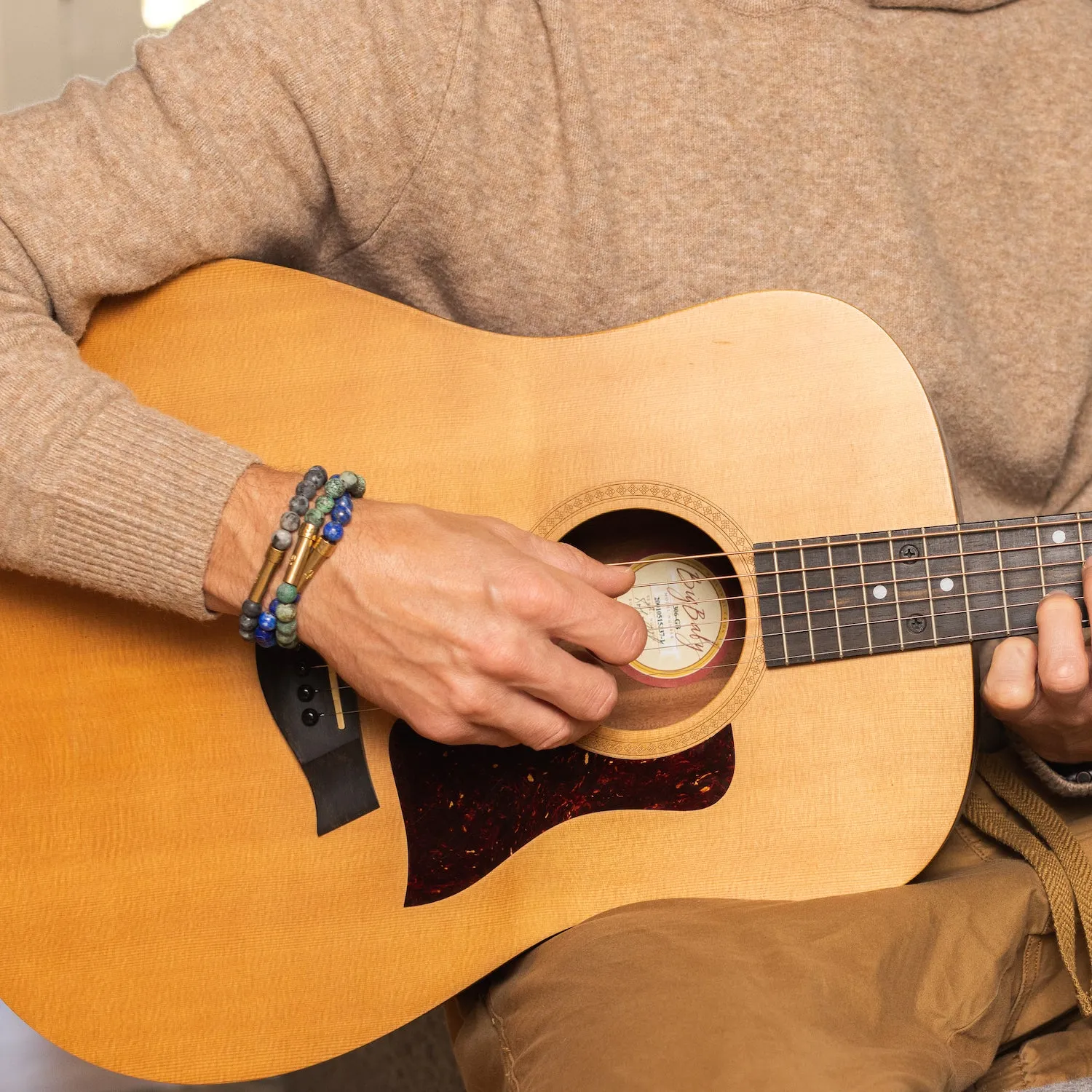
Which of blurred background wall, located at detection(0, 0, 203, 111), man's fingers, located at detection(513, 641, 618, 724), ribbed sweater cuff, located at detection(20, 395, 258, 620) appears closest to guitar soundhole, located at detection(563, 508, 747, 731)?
man's fingers, located at detection(513, 641, 618, 724)

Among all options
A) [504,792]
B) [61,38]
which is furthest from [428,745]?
[61,38]

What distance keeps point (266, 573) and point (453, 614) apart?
0.16 metres

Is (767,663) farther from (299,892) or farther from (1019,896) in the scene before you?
(299,892)

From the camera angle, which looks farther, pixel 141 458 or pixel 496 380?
pixel 496 380

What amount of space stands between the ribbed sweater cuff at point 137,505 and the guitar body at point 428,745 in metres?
0.08

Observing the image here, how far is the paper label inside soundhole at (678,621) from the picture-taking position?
935 mm

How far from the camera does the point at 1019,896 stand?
89cm

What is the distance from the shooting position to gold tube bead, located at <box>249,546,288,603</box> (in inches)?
31.1

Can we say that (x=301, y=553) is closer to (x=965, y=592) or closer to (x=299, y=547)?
(x=299, y=547)

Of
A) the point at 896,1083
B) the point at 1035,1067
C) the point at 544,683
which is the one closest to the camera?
the point at 896,1083

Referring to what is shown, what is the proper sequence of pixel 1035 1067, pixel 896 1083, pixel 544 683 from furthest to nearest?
pixel 1035 1067 < pixel 544 683 < pixel 896 1083

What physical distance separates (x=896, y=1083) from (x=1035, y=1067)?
12.8 inches

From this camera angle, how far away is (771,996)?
0.73m

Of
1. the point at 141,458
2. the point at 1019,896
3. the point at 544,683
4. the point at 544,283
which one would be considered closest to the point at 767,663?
the point at 544,683
